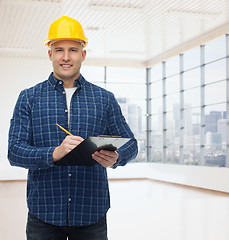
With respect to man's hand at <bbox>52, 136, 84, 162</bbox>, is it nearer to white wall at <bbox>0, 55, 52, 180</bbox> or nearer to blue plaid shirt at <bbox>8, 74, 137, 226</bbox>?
blue plaid shirt at <bbox>8, 74, 137, 226</bbox>

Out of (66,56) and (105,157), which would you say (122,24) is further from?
(105,157)

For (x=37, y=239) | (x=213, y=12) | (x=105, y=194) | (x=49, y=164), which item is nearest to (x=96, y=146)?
(x=49, y=164)

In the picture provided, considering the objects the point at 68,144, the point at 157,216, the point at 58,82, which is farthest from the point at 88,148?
the point at 157,216

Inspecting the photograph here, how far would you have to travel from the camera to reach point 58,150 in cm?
172

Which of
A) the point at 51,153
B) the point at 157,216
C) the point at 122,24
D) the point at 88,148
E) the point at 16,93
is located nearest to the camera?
the point at 88,148

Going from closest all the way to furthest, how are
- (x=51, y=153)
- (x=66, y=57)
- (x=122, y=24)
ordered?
(x=51, y=153), (x=66, y=57), (x=122, y=24)

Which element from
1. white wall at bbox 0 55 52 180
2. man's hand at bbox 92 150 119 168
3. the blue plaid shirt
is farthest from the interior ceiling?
man's hand at bbox 92 150 119 168

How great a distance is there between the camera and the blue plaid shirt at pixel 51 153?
182 centimetres

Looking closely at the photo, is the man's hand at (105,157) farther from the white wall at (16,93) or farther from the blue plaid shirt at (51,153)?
the white wall at (16,93)

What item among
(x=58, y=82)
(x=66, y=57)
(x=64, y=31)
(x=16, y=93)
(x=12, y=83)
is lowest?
(x=58, y=82)

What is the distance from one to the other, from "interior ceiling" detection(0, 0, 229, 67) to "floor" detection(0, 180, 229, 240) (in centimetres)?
478

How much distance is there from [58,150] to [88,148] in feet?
0.51

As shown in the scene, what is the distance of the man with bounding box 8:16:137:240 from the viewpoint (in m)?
1.81

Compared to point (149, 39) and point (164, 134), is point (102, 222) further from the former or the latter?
point (164, 134)
